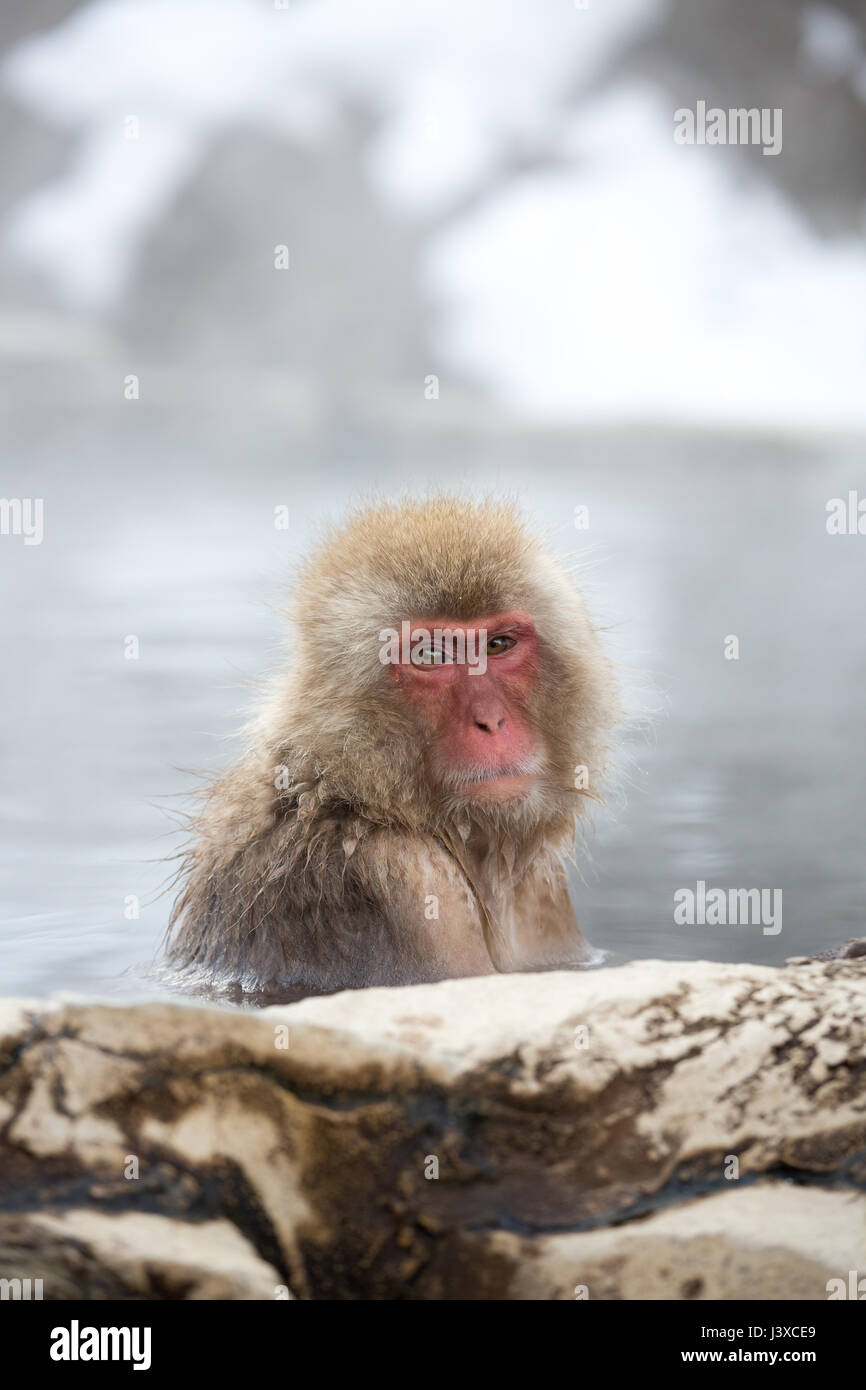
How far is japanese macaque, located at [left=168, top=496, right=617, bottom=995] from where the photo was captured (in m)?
3.24

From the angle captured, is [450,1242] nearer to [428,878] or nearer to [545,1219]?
[545,1219]

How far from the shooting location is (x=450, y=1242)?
1774mm

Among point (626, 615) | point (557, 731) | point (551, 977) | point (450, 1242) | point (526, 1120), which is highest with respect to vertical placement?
point (626, 615)

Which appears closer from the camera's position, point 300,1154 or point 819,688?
point 300,1154

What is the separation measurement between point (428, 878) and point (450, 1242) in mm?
1488

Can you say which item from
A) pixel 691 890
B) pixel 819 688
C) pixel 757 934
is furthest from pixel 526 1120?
pixel 819 688

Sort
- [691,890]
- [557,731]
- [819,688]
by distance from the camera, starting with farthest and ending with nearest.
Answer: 1. [819,688]
2. [691,890]
3. [557,731]

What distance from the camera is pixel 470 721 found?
129 inches

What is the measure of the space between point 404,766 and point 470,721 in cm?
17
